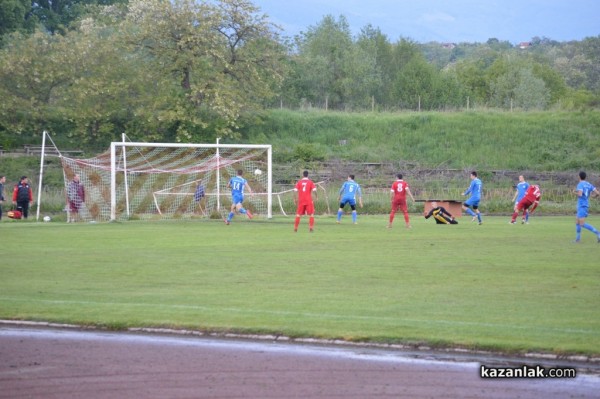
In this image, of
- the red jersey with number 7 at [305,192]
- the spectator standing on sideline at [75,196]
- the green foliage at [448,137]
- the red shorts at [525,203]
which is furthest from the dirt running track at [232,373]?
the green foliage at [448,137]

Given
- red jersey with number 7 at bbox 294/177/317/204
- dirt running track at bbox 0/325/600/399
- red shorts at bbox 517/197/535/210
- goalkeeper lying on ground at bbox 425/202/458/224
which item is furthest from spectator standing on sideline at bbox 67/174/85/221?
dirt running track at bbox 0/325/600/399

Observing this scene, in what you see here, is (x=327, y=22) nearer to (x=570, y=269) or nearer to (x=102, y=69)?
(x=102, y=69)

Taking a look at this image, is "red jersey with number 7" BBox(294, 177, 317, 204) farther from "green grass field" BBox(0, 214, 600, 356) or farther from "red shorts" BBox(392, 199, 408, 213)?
"red shorts" BBox(392, 199, 408, 213)

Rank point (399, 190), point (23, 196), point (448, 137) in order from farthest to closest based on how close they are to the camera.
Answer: point (448, 137)
point (23, 196)
point (399, 190)

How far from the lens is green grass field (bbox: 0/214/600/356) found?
12.7 meters

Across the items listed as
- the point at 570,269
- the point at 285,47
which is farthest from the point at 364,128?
the point at 570,269

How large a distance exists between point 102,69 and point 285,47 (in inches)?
592

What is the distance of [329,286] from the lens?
1680 centimetres

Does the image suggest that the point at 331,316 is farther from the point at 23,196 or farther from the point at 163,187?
the point at 163,187

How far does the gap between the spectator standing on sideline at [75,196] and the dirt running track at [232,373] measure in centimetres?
2670

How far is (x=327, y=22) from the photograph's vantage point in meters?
95.6

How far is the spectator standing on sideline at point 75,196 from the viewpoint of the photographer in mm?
38469

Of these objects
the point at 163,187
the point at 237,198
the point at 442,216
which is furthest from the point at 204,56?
the point at 442,216

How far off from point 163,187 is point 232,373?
34.3 meters
